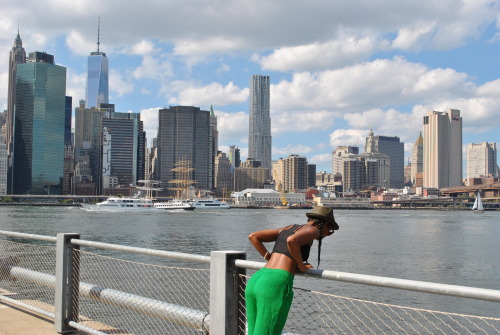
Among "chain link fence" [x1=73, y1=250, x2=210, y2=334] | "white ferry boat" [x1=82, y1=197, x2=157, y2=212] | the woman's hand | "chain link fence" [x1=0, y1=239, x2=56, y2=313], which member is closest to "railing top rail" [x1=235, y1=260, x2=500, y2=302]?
the woman's hand

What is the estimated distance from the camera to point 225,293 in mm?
5152

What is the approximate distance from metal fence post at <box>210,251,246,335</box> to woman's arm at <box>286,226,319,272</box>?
79cm

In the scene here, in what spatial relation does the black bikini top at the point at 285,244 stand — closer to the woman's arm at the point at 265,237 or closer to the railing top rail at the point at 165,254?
the woman's arm at the point at 265,237

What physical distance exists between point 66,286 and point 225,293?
2851 millimetres

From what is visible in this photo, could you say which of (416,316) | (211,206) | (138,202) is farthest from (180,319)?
(211,206)

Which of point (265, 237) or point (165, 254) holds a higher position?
point (265, 237)

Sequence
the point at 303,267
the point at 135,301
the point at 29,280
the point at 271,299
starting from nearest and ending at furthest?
1. the point at 271,299
2. the point at 303,267
3. the point at 135,301
4. the point at 29,280

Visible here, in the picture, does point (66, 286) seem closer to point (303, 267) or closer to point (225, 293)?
point (225, 293)

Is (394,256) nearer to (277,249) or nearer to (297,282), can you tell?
(297,282)

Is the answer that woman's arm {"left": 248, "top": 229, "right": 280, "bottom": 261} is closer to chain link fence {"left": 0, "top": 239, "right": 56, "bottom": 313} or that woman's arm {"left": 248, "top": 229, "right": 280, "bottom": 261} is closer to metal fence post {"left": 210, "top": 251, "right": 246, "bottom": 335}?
metal fence post {"left": 210, "top": 251, "right": 246, "bottom": 335}

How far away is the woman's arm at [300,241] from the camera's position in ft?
14.9

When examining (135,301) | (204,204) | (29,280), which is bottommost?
(204,204)

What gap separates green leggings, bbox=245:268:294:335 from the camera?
4.48m

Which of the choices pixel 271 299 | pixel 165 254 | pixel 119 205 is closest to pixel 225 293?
pixel 271 299
